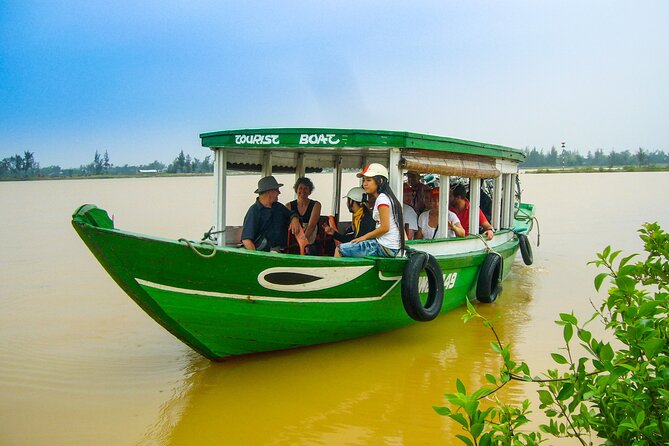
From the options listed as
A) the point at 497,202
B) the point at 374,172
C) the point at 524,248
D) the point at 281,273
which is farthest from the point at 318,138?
the point at 524,248

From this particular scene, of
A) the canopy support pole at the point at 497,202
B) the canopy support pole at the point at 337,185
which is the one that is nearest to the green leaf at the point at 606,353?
the canopy support pole at the point at 337,185

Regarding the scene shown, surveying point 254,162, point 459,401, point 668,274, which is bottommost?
point 459,401

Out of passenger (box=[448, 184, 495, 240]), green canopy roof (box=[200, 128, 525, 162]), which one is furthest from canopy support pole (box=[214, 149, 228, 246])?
passenger (box=[448, 184, 495, 240])

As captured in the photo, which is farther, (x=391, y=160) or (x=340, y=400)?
(x=391, y=160)

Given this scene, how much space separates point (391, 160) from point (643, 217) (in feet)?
52.0

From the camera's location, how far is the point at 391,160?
5.47m

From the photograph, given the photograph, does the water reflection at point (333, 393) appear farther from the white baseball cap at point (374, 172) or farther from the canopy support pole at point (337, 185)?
the canopy support pole at point (337, 185)

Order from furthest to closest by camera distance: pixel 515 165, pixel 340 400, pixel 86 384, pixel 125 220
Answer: pixel 125 220
pixel 515 165
pixel 86 384
pixel 340 400

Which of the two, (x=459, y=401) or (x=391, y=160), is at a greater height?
(x=391, y=160)

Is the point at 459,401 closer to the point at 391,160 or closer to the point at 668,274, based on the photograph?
the point at 668,274

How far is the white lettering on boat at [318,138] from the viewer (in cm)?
534

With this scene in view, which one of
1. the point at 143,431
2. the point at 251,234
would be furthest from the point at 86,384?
the point at 251,234

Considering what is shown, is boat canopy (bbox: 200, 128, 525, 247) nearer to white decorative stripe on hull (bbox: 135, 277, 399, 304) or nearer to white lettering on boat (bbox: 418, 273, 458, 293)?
white lettering on boat (bbox: 418, 273, 458, 293)

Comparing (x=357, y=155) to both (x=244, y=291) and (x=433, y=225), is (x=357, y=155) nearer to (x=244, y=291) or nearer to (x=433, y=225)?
(x=433, y=225)
